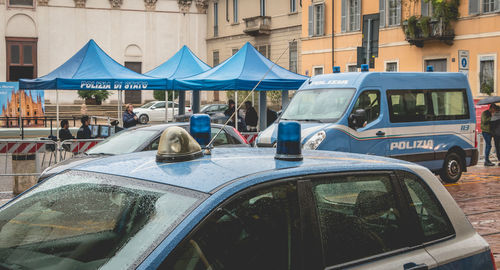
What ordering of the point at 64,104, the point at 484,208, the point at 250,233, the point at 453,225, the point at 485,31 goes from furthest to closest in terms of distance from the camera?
the point at 64,104 < the point at 485,31 < the point at 484,208 < the point at 453,225 < the point at 250,233

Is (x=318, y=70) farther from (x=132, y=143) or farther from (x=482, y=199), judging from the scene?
(x=132, y=143)

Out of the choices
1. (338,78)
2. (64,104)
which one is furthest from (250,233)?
(64,104)

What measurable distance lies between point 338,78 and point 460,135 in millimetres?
3082

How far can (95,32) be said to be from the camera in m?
50.3

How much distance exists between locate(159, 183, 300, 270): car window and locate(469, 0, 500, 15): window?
26778 mm

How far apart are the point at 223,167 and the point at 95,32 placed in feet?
163

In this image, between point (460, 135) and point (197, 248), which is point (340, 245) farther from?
point (460, 135)

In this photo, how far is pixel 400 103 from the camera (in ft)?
40.2

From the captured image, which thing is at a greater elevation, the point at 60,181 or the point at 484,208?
the point at 60,181

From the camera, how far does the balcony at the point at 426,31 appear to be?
28188 millimetres

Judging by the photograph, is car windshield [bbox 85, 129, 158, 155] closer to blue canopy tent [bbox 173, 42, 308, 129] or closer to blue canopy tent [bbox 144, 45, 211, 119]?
blue canopy tent [bbox 173, 42, 308, 129]

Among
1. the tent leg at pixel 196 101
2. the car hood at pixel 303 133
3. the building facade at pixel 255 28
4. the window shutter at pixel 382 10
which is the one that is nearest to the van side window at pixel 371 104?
the car hood at pixel 303 133

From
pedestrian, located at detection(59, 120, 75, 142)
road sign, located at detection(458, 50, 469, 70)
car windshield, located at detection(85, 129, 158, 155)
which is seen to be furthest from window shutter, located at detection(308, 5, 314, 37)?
car windshield, located at detection(85, 129, 158, 155)

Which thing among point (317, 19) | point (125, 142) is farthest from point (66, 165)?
point (317, 19)
